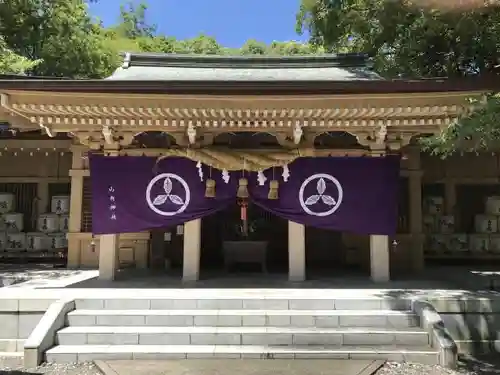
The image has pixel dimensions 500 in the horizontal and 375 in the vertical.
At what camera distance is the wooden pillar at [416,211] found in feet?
32.4

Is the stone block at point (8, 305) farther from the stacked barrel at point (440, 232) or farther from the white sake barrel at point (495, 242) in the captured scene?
the white sake barrel at point (495, 242)

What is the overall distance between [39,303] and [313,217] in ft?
16.1

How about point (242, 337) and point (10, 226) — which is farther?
point (10, 226)

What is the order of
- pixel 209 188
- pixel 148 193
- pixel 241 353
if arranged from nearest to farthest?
pixel 241 353 < pixel 209 188 < pixel 148 193

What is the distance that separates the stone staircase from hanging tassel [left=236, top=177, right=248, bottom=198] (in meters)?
2.32

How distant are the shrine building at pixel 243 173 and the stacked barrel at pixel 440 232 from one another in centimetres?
3

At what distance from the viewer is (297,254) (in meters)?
8.34

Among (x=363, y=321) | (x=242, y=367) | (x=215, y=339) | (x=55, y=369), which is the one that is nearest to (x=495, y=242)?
(x=363, y=321)

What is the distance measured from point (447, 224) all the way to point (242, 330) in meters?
7.02

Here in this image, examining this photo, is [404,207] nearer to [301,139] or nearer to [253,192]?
[301,139]

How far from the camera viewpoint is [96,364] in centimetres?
557

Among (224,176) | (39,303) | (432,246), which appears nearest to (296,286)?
(224,176)

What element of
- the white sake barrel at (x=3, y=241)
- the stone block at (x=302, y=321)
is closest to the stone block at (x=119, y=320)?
the stone block at (x=302, y=321)

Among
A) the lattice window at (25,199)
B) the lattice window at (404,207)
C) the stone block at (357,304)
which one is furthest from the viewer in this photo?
the lattice window at (25,199)
